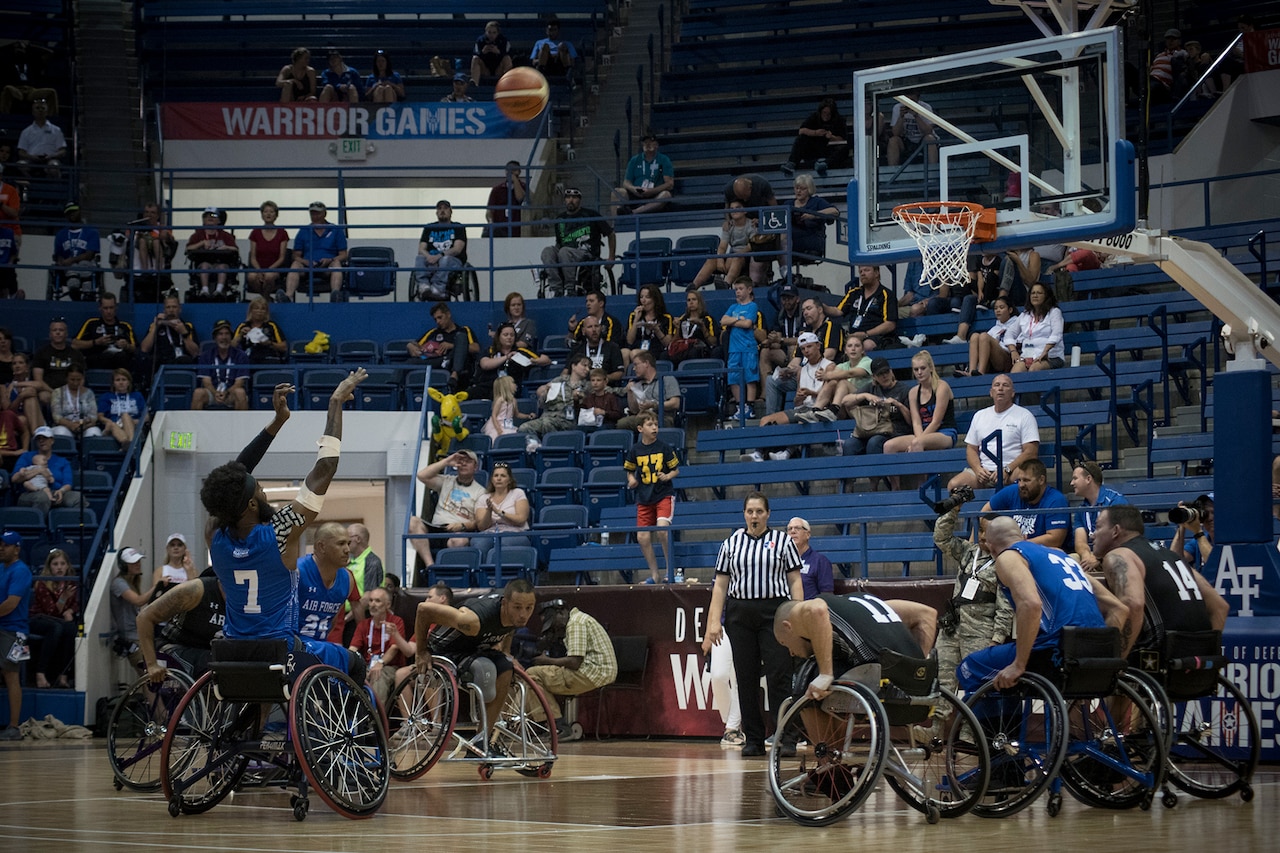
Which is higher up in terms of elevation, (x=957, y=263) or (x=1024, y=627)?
(x=957, y=263)

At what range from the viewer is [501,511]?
16.5m

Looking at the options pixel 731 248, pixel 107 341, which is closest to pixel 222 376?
pixel 107 341

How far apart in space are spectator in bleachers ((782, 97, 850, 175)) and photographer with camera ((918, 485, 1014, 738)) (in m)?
11.6

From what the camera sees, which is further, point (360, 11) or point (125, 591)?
point (360, 11)

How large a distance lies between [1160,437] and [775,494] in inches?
160

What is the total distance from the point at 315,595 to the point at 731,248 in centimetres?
1188

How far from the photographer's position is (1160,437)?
14.7 m

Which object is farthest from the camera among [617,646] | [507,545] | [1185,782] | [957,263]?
[507,545]

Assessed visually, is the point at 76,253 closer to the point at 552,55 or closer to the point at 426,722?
the point at 552,55

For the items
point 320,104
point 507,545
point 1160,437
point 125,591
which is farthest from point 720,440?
point 320,104

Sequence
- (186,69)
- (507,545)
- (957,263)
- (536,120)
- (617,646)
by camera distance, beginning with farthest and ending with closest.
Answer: (186,69) → (536,120) → (507,545) → (617,646) → (957,263)

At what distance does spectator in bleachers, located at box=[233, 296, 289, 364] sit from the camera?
65.7 ft

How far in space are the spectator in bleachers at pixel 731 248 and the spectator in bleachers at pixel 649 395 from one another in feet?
7.15

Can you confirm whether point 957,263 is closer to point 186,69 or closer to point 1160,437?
point 1160,437
